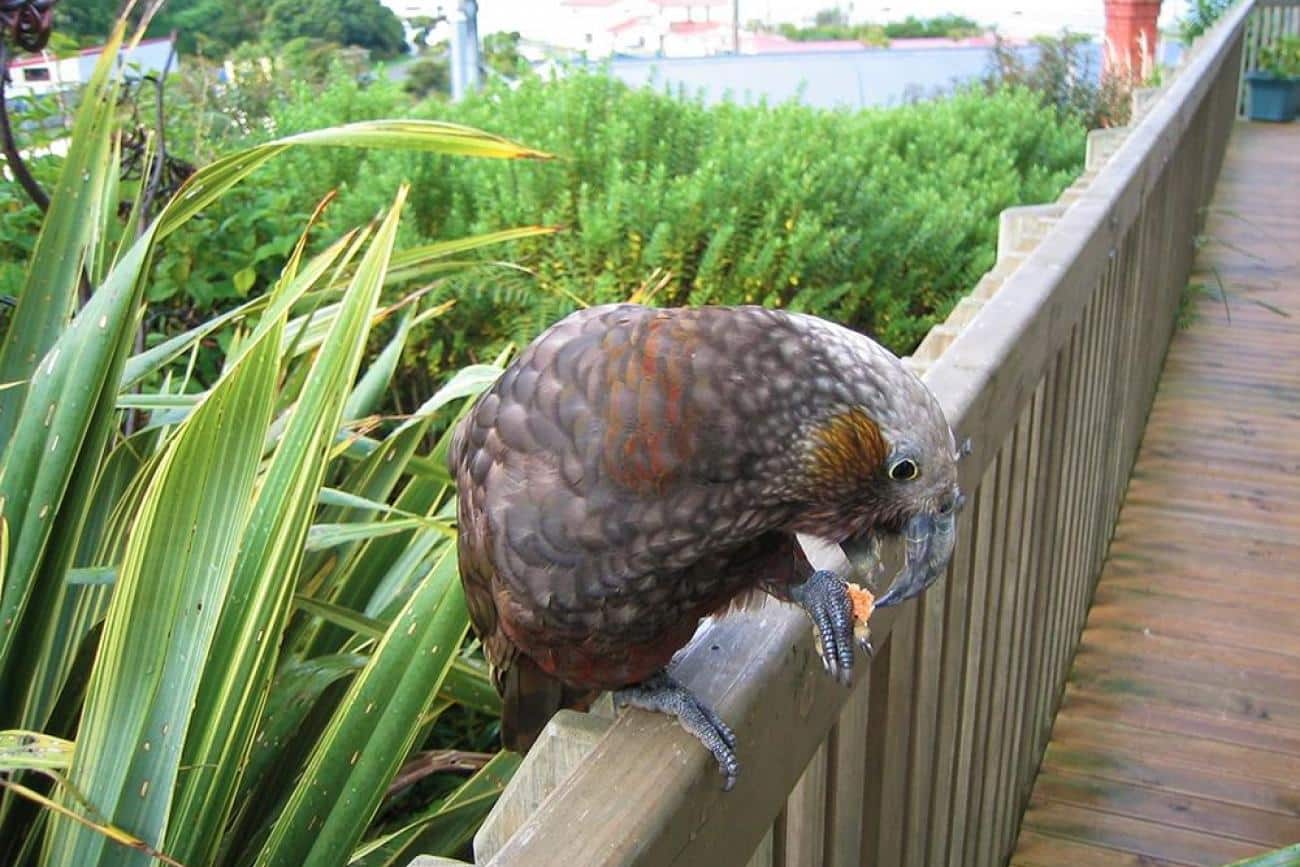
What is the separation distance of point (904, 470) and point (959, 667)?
0.82m

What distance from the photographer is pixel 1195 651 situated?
309 cm

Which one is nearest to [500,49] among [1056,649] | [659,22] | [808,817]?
[1056,649]

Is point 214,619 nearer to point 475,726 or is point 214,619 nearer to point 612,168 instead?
point 475,726

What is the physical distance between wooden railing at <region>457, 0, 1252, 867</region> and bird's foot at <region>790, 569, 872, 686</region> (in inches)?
1.7

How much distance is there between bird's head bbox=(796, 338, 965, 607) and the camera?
1.14 m

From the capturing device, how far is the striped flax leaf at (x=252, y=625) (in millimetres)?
→ 1585

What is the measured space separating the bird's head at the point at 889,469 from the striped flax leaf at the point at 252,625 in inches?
28.7

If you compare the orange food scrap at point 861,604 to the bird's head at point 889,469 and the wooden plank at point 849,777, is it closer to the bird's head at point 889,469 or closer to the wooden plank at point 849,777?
the bird's head at point 889,469

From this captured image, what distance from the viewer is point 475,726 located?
2725 millimetres

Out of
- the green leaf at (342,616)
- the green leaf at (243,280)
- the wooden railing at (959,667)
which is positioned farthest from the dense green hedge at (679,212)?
the green leaf at (342,616)

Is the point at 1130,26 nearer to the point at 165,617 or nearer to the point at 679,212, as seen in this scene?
the point at 679,212

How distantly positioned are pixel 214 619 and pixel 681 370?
0.67 metres

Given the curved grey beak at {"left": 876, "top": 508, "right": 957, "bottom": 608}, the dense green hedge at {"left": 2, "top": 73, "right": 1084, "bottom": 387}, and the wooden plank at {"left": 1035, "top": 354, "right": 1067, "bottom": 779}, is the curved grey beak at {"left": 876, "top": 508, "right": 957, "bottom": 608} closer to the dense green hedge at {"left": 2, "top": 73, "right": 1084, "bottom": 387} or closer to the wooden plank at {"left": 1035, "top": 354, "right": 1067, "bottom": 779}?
the wooden plank at {"left": 1035, "top": 354, "right": 1067, "bottom": 779}

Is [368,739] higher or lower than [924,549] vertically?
lower
